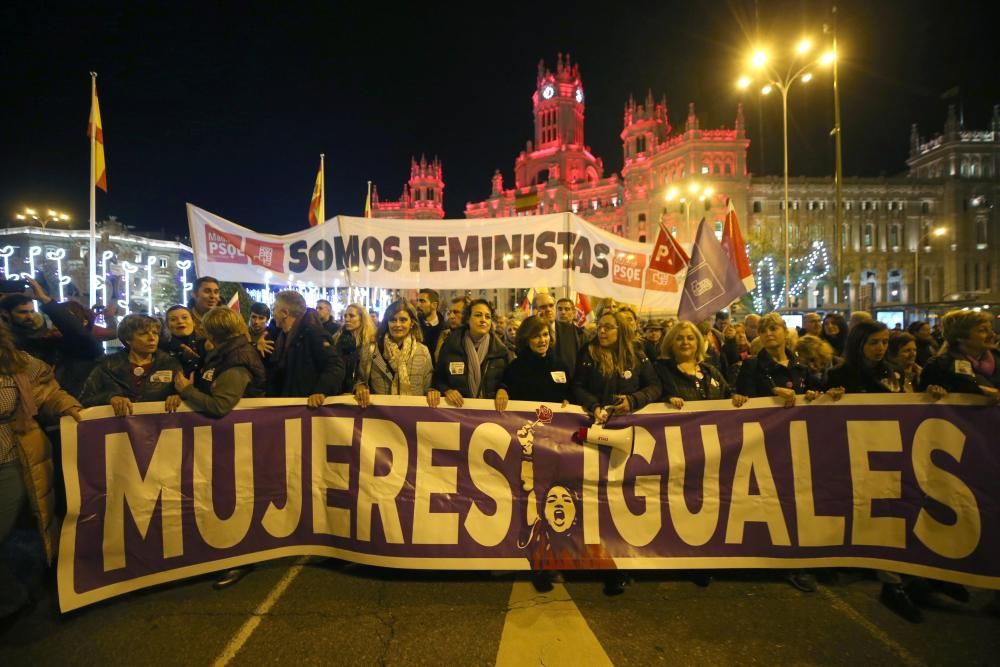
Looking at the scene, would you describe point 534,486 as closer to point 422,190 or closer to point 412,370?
point 412,370

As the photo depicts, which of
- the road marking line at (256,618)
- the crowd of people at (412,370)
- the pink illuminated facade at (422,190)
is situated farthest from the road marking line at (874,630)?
the pink illuminated facade at (422,190)

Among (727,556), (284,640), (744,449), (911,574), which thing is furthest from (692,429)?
(284,640)

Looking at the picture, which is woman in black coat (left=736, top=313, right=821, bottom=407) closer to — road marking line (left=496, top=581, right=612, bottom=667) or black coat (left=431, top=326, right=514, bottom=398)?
black coat (left=431, top=326, right=514, bottom=398)

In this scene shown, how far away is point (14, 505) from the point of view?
10.0 feet

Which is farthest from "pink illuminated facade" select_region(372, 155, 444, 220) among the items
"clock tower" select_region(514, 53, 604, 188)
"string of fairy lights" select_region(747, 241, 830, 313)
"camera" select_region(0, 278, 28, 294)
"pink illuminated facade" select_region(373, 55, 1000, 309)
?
"camera" select_region(0, 278, 28, 294)

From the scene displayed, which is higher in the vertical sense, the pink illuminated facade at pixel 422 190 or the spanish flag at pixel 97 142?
the pink illuminated facade at pixel 422 190

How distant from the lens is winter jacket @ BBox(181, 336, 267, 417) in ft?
11.3

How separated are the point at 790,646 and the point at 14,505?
497 centimetres

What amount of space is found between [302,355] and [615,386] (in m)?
2.86

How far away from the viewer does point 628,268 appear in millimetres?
5363

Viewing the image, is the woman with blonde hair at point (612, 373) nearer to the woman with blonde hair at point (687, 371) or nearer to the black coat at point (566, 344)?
the woman with blonde hair at point (687, 371)

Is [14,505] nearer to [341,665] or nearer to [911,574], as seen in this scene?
[341,665]

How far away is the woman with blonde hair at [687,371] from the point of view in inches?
148

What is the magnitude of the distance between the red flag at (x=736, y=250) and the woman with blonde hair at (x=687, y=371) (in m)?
2.40
